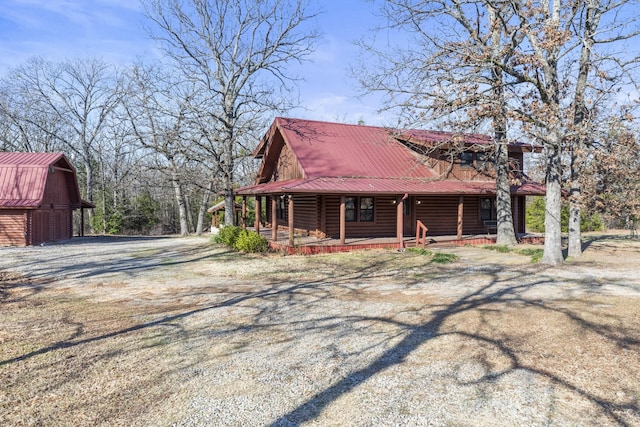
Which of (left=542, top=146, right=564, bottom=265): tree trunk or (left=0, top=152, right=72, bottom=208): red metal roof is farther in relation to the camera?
(left=0, top=152, right=72, bottom=208): red metal roof

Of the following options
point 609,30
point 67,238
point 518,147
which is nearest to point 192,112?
point 67,238

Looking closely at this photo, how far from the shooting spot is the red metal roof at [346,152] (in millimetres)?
18188

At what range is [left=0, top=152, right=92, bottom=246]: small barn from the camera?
68.4 ft

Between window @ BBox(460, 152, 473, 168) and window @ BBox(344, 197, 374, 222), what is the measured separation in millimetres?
5044

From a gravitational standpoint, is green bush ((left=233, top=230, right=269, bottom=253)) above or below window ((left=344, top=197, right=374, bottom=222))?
below

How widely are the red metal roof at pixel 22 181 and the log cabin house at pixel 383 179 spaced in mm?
10048

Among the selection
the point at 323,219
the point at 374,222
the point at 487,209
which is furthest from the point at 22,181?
the point at 487,209

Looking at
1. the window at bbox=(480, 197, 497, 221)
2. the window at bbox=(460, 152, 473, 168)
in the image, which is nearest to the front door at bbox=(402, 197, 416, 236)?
the window at bbox=(460, 152, 473, 168)

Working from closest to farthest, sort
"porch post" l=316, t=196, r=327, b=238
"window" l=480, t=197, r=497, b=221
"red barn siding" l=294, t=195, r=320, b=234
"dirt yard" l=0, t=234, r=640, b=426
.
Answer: "dirt yard" l=0, t=234, r=640, b=426
"porch post" l=316, t=196, r=327, b=238
"red barn siding" l=294, t=195, r=320, b=234
"window" l=480, t=197, r=497, b=221

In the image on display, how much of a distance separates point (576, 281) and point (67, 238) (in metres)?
27.1

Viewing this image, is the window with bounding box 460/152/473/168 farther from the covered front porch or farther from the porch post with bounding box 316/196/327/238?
the porch post with bounding box 316/196/327/238

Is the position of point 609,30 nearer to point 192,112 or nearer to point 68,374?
point 68,374

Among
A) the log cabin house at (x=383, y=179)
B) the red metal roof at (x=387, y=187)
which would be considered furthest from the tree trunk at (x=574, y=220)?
the red metal roof at (x=387, y=187)

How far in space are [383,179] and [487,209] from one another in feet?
21.9
